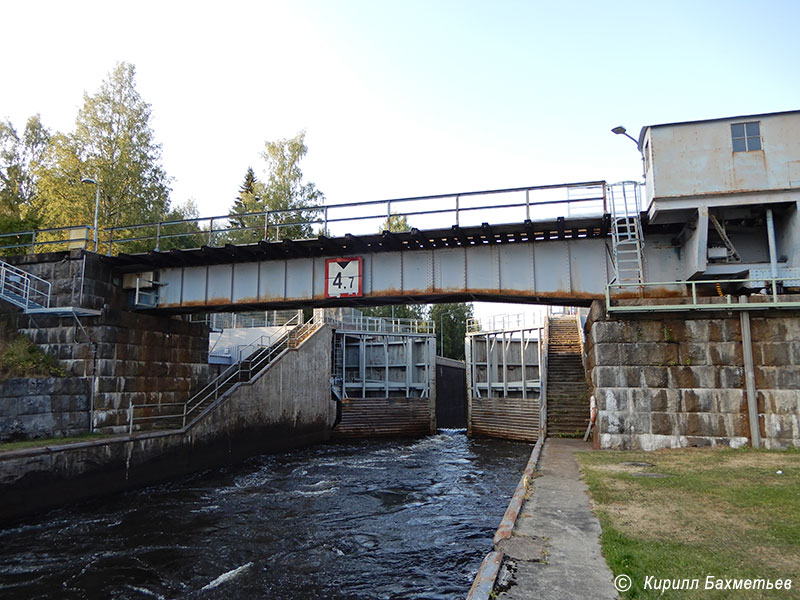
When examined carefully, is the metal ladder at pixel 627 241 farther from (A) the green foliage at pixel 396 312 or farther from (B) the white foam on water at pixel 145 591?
(A) the green foliage at pixel 396 312

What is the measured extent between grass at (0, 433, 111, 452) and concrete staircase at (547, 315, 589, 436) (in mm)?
16176

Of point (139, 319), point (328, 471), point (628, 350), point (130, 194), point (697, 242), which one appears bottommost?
point (328, 471)

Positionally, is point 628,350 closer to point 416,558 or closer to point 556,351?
point 416,558

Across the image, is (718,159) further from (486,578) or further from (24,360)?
(24,360)

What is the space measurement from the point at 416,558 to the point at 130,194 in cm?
2917

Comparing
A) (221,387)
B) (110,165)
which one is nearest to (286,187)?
(110,165)

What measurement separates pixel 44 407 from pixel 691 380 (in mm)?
19502

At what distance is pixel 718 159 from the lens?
14.8 metres

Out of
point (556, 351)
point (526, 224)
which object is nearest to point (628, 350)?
point (526, 224)

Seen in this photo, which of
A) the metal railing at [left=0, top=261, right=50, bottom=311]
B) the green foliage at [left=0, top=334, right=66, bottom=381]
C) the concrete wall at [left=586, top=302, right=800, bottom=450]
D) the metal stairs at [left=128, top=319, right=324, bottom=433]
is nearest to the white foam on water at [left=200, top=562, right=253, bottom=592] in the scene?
the metal stairs at [left=128, top=319, right=324, bottom=433]

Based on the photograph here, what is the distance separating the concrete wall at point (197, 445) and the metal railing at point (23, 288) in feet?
20.6

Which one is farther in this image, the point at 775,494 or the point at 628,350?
the point at 628,350

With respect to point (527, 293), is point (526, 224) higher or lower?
higher

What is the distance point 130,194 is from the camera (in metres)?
31.7
